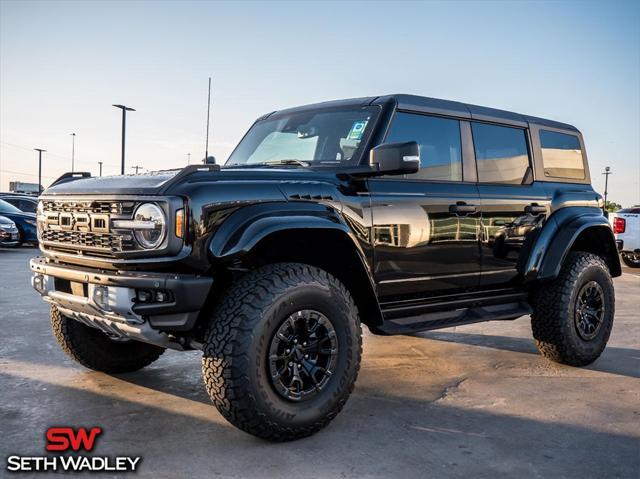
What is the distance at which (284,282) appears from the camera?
11.7ft

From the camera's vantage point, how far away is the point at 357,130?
175 inches

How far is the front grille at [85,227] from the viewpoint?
11.5 ft

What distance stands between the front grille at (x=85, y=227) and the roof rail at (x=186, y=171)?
0.67 feet

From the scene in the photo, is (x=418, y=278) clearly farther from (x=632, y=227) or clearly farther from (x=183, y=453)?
(x=632, y=227)

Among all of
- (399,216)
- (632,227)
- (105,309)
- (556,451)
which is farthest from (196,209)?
(632,227)

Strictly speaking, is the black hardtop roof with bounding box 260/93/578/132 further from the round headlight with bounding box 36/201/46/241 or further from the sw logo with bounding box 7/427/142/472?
the sw logo with bounding box 7/427/142/472

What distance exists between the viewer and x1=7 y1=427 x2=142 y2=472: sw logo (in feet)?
10.3

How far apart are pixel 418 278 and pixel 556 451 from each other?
56.4 inches

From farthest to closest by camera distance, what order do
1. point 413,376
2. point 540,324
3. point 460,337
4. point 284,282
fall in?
point 460,337, point 540,324, point 413,376, point 284,282

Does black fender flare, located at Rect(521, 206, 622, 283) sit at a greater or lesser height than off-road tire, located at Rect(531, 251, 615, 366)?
greater

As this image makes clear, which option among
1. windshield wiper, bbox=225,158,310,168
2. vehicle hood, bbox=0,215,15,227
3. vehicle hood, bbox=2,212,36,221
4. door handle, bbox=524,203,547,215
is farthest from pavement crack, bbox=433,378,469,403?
vehicle hood, bbox=2,212,36,221

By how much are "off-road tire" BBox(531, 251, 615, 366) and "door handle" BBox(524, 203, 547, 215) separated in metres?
0.52

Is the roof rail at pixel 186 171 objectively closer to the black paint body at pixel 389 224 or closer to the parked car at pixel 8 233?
the black paint body at pixel 389 224

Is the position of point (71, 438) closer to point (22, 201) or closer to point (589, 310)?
point (589, 310)
